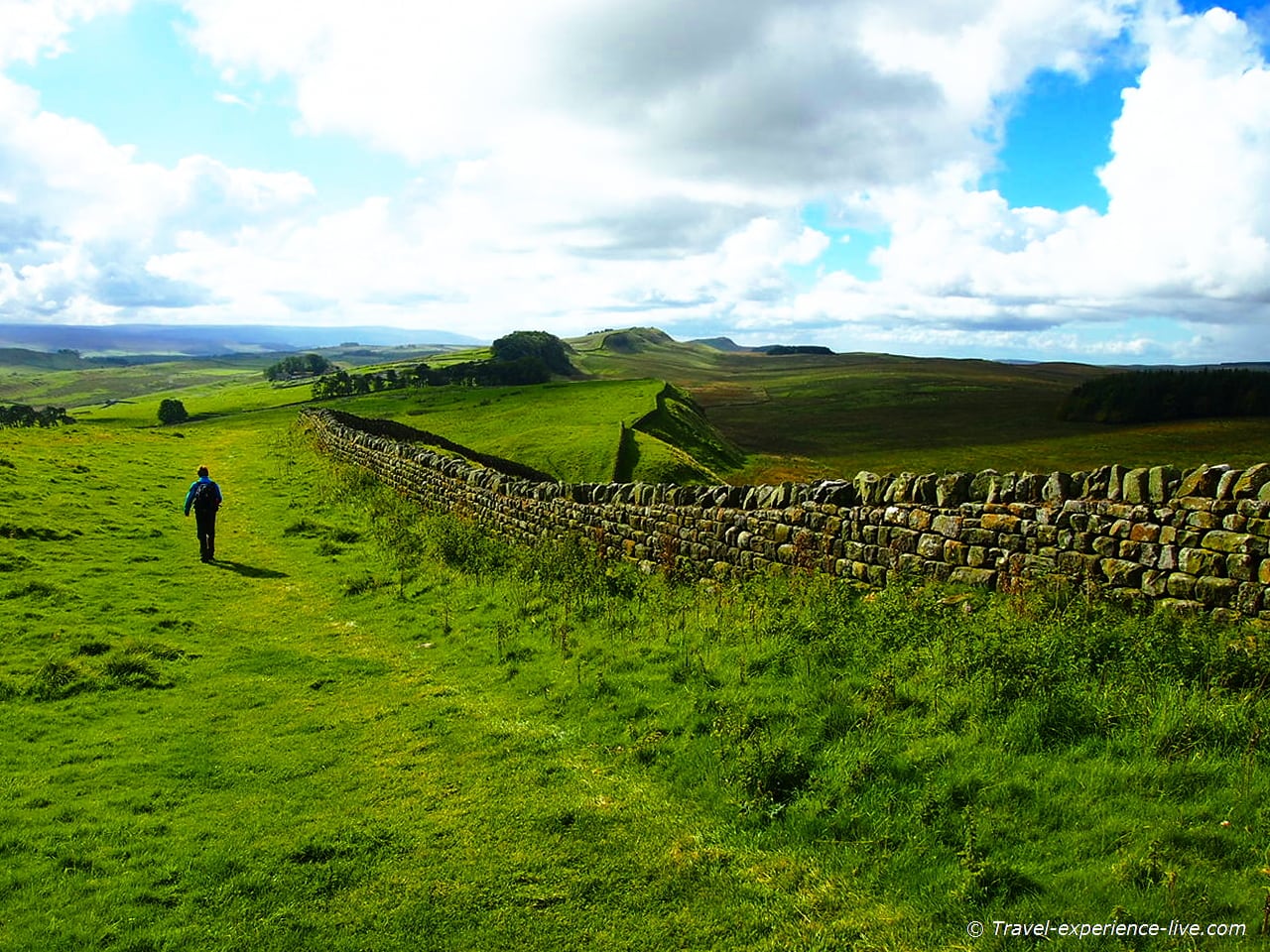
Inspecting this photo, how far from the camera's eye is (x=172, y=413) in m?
89.1

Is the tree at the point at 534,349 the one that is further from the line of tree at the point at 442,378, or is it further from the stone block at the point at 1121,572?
the stone block at the point at 1121,572

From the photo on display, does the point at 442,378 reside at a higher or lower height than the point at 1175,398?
higher

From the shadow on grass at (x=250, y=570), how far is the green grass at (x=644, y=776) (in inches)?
156

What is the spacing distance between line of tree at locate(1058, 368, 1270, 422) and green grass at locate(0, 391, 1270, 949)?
352ft

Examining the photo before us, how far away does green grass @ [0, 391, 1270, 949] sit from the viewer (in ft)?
16.4

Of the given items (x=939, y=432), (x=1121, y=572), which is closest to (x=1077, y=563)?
(x=1121, y=572)

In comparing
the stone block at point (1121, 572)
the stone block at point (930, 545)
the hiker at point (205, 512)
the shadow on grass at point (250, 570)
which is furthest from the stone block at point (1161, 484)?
the hiker at point (205, 512)

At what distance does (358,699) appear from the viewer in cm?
917

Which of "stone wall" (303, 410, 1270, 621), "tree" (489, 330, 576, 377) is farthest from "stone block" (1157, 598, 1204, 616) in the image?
"tree" (489, 330, 576, 377)

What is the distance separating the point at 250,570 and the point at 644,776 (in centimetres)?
1220

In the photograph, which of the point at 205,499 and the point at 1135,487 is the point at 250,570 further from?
the point at 1135,487


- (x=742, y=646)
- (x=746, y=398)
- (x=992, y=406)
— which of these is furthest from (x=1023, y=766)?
(x=746, y=398)

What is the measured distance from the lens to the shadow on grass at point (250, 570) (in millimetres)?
15434

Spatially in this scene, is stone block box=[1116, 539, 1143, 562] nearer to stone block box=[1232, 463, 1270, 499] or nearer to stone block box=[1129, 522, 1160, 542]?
stone block box=[1129, 522, 1160, 542]
